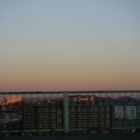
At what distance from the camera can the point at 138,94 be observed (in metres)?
11.4

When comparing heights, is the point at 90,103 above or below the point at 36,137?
above

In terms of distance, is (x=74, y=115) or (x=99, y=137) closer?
(x=99, y=137)

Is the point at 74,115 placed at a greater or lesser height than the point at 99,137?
greater

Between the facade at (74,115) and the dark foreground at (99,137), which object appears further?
the facade at (74,115)

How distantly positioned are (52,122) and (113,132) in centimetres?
182

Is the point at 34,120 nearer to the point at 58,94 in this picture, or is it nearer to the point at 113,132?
the point at 58,94

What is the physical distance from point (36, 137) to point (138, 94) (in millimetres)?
3439

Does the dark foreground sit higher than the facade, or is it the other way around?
the facade

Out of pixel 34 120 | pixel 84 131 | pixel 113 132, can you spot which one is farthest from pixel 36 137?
pixel 113 132

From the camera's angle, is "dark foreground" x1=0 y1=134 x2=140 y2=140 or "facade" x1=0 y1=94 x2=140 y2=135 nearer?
"dark foreground" x1=0 y1=134 x2=140 y2=140

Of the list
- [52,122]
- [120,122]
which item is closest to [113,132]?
[120,122]

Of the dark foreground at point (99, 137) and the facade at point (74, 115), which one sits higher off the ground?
the facade at point (74, 115)

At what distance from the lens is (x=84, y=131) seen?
1076 centimetres

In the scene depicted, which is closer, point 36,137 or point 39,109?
point 36,137
